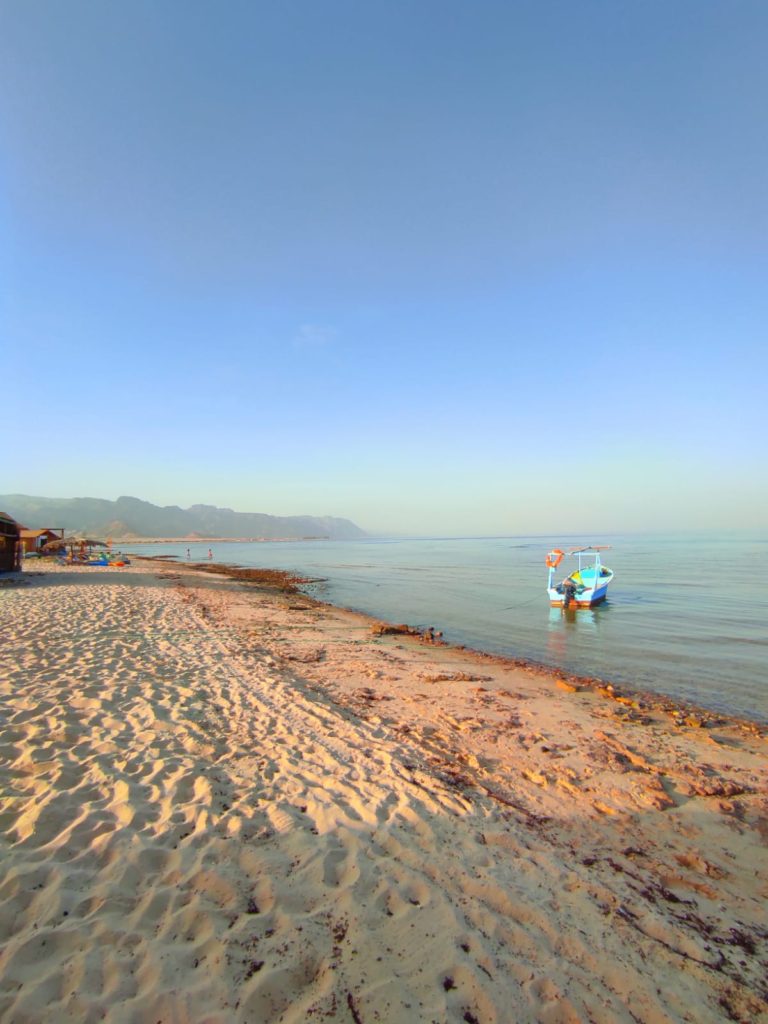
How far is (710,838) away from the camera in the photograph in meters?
4.80

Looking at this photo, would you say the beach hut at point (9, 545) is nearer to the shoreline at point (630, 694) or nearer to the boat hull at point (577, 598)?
the shoreline at point (630, 694)

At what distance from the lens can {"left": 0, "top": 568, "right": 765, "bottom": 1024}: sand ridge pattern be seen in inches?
103

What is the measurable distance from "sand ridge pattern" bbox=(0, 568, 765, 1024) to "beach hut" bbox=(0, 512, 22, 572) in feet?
90.3

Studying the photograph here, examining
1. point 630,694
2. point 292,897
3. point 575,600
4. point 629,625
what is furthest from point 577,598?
point 292,897

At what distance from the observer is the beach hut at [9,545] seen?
2748 cm

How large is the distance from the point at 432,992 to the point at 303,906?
104 cm

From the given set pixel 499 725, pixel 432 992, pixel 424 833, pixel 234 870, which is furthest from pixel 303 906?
pixel 499 725

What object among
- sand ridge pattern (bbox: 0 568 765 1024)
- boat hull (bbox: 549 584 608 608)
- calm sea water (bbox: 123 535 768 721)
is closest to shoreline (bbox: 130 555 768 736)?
calm sea water (bbox: 123 535 768 721)

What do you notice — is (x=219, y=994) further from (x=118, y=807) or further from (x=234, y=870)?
(x=118, y=807)

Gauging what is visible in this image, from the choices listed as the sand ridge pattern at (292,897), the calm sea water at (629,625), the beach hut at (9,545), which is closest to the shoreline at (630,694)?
the calm sea water at (629,625)

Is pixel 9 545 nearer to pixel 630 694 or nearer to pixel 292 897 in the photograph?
pixel 292 897

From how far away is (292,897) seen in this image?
334 centimetres

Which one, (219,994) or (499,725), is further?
(499,725)

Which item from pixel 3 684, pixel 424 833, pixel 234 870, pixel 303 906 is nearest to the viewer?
pixel 303 906
